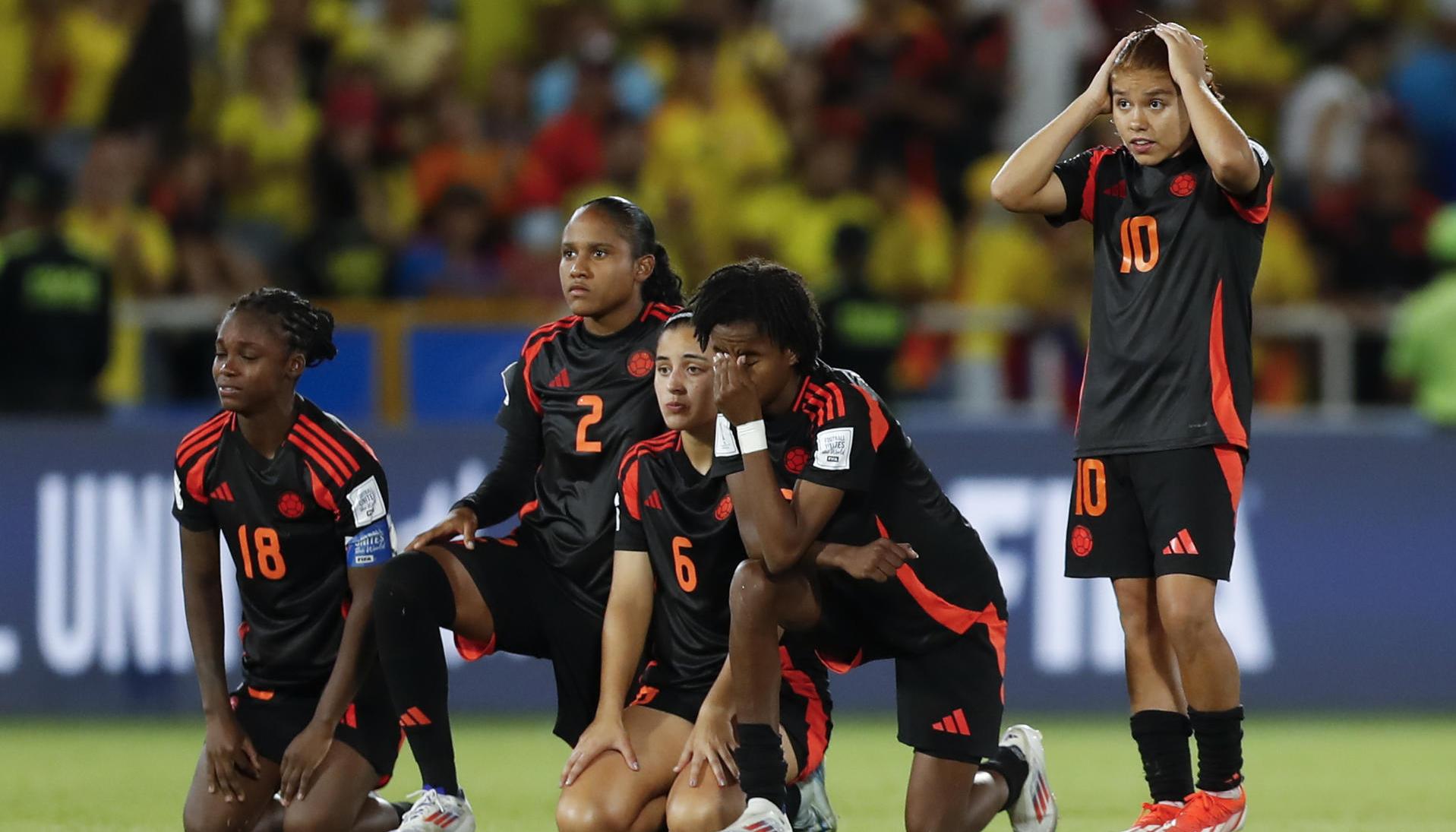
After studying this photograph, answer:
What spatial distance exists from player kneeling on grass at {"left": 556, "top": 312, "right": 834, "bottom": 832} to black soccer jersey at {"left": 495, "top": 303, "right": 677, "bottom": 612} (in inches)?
9.5

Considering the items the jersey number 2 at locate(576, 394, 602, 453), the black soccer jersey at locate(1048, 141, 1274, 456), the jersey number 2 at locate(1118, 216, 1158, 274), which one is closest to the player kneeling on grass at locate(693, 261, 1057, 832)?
the black soccer jersey at locate(1048, 141, 1274, 456)

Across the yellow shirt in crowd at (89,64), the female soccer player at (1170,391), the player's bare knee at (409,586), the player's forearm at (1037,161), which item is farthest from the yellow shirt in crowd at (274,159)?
the female soccer player at (1170,391)

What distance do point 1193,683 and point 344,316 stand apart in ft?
18.6

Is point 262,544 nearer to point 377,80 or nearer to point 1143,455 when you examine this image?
point 1143,455

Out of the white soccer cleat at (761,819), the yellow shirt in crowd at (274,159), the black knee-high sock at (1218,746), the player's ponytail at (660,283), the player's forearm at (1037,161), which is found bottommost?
the white soccer cleat at (761,819)

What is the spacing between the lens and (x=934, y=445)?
10.1m

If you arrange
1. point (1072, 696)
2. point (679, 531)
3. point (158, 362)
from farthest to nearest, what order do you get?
point (158, 362) → point (1072, 696) → point (679, 531)

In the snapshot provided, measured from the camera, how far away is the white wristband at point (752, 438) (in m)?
5.54

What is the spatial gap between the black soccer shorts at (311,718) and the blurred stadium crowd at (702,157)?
14.3 feet

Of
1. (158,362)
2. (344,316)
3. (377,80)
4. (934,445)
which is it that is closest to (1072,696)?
(934,445)

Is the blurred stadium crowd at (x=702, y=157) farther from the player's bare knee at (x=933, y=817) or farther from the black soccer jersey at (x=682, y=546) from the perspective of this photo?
the player's bare knee at (x=933, y=817)

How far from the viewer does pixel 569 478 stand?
6.45 m

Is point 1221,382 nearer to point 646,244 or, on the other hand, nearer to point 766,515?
point 766,515

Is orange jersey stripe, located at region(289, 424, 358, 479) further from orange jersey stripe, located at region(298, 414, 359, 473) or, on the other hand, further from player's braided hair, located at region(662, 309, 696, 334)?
player's braided hair, located at region(662, 309, 696, 334)
